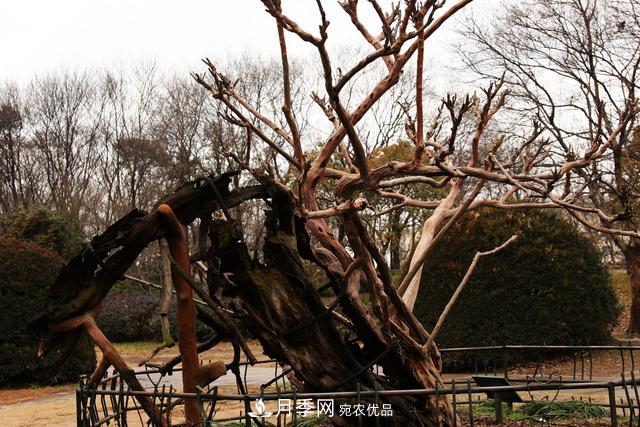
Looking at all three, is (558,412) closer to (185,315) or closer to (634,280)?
(185,315)

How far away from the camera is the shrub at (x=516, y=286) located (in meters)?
13.2

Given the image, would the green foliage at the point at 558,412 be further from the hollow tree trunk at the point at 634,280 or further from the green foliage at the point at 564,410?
the hollow tree trunk at the point at 634,280

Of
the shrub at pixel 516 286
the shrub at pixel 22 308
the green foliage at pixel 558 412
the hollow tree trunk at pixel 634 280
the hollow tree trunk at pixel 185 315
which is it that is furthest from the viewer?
the hollow tree trunk at pixel 634 280

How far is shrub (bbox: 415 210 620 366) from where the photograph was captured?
1325 cm

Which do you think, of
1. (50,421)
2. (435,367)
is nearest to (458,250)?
(50,421)

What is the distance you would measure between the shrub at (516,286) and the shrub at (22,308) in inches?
265

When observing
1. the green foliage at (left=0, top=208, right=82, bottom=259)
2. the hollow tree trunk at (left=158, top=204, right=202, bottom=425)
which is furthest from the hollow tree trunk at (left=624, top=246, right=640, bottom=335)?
the hollow tree trunk at (left=158, top=204, right=202, bottom=425)

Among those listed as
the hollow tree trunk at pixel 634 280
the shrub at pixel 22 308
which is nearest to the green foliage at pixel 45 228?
the shrub at pixel 22 308

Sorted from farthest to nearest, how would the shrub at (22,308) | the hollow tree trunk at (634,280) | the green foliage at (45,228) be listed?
the green foliage at (45,228) → the hollow tree trunk at (634,280) → the shrub at (22,308)

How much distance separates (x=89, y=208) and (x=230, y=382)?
1009 inches

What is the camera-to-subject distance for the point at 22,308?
559 inches

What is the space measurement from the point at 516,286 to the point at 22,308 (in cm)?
914

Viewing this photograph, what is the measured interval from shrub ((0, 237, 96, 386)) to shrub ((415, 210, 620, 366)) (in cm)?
673

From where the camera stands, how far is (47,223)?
80.3ft
